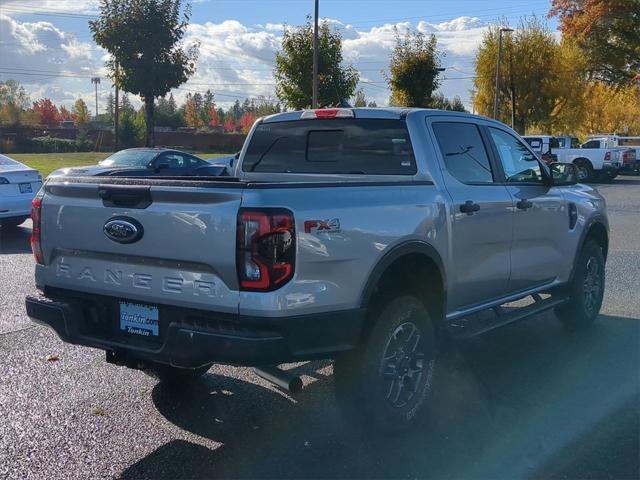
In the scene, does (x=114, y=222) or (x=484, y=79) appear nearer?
(x=114, y=222)

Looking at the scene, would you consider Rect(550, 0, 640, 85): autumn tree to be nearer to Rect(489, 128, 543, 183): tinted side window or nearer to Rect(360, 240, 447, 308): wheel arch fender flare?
Rect(489, 128, 543, 183): tinted side window

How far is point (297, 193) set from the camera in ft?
12.6

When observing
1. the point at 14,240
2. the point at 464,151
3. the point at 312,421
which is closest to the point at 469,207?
the point at 464,151

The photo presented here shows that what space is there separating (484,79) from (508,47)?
2.46 metres

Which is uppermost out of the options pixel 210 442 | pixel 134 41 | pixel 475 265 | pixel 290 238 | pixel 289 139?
pixel 134 41

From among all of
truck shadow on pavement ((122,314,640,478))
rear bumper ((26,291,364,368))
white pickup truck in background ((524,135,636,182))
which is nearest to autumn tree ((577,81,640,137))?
white pickup truck in background ((524,135,636,182))

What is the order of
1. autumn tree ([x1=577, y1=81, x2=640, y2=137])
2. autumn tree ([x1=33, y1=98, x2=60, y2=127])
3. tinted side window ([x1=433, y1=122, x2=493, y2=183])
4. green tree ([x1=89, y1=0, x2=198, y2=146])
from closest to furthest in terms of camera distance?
tinted side window ([x1=433, y1=122, x2=493, y2=183]), green tree ([x1=89, y1=0, x2=198, y2=146]), autumn tree ([x1=577, y1=81, x2=640, y2=137]), autumn tree ([x1=33, y1=98, x2=60, y2=127])

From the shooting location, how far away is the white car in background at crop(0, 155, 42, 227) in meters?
12.7

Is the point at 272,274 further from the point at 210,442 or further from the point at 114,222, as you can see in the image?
the point at 210,442

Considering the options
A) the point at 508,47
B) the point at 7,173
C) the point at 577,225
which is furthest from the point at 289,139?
the point at 508,47

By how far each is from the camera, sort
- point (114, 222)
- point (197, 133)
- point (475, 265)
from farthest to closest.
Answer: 1. point (197, 133)
2. point (475, 265)
3. point (114, 222)

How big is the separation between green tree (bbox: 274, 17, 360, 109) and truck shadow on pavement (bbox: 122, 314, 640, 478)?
1010 inches

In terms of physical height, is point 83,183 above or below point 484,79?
below

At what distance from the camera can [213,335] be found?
12.4 feet
